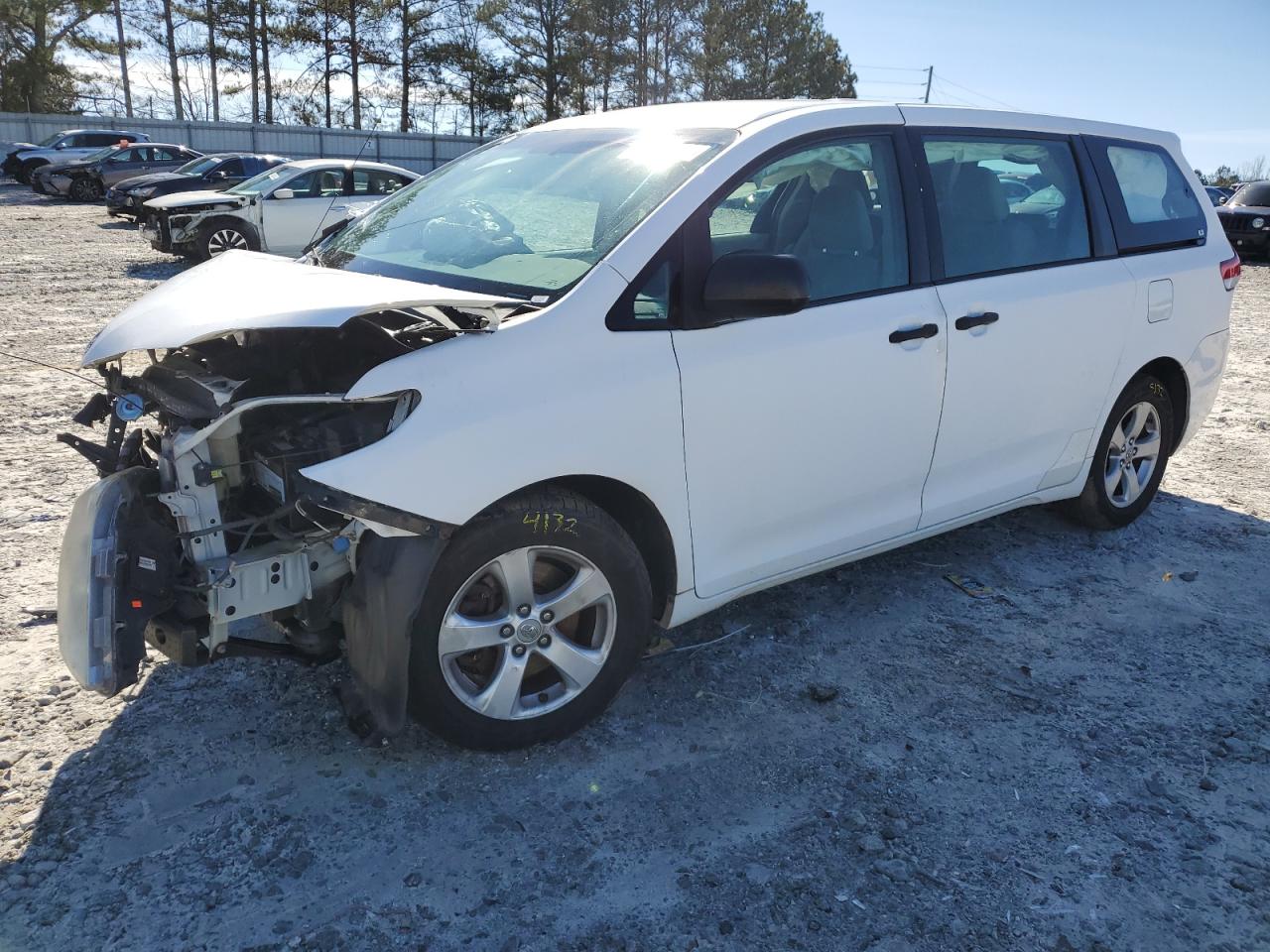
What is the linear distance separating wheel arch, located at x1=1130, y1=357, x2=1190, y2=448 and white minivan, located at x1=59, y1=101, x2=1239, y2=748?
847 millimetres

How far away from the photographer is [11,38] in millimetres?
39750

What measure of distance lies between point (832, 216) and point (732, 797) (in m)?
2.08

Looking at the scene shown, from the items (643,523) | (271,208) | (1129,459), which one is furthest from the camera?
(271,208)

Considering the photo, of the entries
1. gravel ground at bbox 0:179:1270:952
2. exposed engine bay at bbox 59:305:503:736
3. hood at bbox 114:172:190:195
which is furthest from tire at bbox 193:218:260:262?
exposed engine bay at bbox 59:305:503:736

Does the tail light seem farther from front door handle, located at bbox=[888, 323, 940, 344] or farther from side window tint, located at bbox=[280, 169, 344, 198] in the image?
side window tint, located at bbox=[280, 169, 344, 198]

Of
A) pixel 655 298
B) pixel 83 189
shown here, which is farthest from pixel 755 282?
pixel 83 189

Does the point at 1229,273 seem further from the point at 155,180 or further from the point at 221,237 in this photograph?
the point at 155,180

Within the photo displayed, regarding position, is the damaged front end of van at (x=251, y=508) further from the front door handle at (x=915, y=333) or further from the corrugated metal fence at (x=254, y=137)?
the corrugated metal fence at (x=254, y=137)

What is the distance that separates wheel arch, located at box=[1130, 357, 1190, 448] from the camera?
4.86m

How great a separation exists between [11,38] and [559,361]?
4755 centimetres

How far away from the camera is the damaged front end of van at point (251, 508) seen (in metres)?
2.66

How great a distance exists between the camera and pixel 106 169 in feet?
83.1

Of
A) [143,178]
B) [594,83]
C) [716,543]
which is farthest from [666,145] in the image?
[594,83]

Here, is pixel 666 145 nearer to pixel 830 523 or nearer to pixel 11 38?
pixel 830 523
